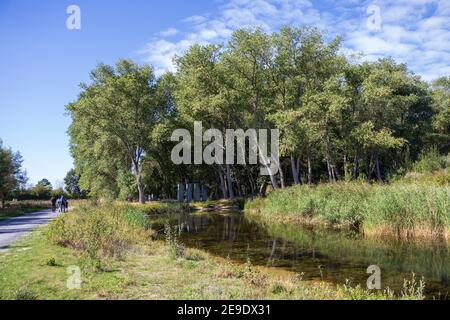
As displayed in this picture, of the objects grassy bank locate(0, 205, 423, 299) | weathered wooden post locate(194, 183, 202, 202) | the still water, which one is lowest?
the still water

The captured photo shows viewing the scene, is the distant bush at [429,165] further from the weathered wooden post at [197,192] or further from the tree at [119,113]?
the weathered wooden post at [197,192]

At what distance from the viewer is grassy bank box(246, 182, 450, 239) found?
17.5 m

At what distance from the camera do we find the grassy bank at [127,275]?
8.88 meters

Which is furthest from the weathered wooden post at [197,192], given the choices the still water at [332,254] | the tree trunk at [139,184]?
the still water at [332,254]

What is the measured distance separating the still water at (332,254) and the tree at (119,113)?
2297 cm

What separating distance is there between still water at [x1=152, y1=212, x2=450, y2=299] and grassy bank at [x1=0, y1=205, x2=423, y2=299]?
4.25ft

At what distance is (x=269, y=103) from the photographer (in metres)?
43.9

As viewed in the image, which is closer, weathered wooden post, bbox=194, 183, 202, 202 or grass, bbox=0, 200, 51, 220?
grass, bbox=0, 200, 51, 220

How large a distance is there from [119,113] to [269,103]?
16.6 meters

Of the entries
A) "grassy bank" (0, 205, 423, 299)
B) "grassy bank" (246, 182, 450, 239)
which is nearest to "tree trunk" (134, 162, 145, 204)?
"grassy bank" (246, 182, 450, 239)

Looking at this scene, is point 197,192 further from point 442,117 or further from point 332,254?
point 332,254

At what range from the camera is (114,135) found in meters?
43.3

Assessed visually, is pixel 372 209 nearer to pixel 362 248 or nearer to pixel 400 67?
pixel 362 248

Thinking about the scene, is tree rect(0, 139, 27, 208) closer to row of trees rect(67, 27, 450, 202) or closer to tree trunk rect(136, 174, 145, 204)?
row of trees rect(67, 27, 450, 202)
